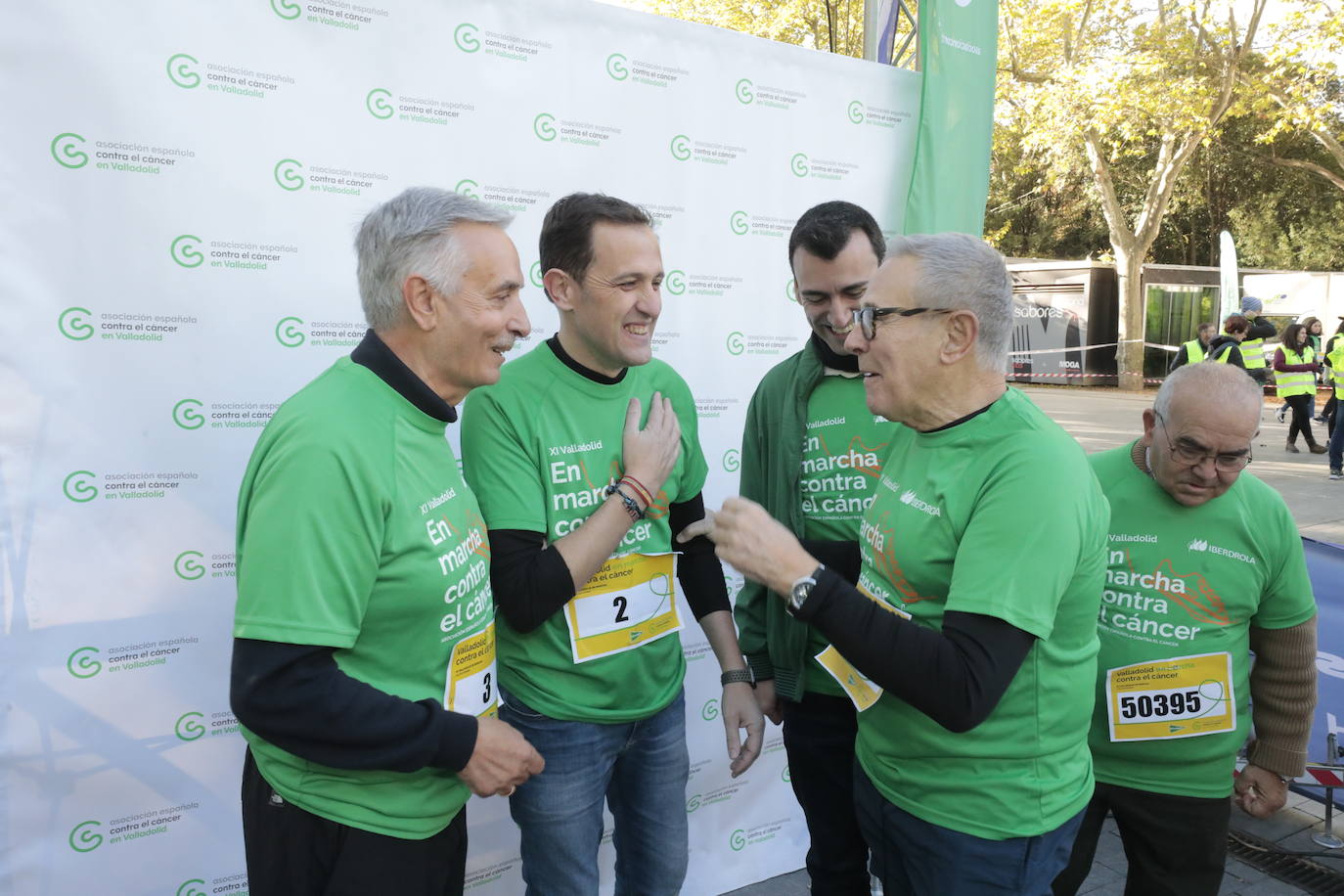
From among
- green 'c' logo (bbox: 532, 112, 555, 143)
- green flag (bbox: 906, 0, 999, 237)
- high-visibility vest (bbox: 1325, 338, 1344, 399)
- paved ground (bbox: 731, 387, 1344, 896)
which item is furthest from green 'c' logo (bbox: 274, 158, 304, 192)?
high-visibility vest (bbox: 1325, 338, 1344, 399)

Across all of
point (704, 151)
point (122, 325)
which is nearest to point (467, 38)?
point (704, 151)

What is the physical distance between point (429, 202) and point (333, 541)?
0.62m

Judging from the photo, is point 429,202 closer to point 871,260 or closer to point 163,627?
point 871,260

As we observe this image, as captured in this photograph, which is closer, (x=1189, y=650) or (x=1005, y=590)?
(x=1005, y=590)

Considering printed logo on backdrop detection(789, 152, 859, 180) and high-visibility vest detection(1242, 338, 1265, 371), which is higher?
printed logo on backdrop detection(789, 152, 859, 180)

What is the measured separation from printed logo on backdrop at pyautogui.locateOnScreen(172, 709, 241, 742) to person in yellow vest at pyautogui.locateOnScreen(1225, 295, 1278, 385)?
38.9 ft

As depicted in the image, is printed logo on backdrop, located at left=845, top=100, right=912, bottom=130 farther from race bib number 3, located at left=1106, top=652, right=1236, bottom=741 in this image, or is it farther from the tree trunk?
the tree trunk

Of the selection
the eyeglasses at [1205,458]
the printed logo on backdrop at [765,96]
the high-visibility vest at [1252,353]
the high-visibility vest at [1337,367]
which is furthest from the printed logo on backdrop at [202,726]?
the high-visibility vest at [1252,353]

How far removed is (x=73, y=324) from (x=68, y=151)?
1.34 feet

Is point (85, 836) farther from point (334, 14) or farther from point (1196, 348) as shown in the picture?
point (1196, 348)

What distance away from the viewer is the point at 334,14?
2.42 metres

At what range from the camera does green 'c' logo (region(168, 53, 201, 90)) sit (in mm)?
2211

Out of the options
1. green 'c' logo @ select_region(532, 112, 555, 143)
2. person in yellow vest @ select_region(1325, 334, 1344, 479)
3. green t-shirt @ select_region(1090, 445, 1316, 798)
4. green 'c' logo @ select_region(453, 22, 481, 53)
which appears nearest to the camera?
green t-shirt @ select_region(1090, 445, 1316, 798)

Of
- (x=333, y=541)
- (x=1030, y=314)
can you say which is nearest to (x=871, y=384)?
(x=333, y=541)
